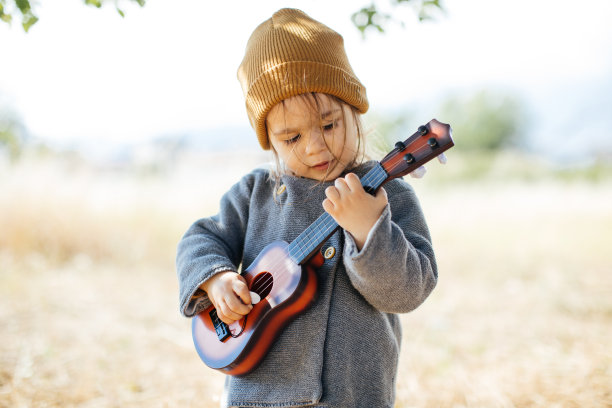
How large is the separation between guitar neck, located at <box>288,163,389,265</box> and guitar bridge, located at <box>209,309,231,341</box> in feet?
1.06

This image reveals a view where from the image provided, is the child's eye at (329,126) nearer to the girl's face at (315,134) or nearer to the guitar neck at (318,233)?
the girl's face at (315,134)

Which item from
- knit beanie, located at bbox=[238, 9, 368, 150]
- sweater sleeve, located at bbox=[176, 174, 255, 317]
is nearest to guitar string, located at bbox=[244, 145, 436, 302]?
sweater sleeve, located at bbox=[176, 174, 255, 317]

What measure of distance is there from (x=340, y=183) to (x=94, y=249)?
4629 millimetres

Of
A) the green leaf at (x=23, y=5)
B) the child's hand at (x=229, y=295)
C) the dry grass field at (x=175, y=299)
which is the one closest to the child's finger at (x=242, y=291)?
the child's hand at (x=229, y=295)

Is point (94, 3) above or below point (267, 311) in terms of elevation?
above

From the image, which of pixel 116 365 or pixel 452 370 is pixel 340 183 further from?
pixel 116 365

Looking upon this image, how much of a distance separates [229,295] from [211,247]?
23 cm

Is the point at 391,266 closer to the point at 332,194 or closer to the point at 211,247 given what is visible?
the point at 332,194

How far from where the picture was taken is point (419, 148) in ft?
4.17

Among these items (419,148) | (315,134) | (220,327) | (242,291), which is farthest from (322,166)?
(220,327)

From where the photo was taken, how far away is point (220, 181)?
20.7 feet

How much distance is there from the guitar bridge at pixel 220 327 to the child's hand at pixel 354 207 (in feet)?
1.77

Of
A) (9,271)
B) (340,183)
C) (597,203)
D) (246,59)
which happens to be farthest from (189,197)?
(597,203)

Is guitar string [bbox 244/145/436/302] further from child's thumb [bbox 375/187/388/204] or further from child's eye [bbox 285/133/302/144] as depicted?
child's eye [bbox 285/133/302/144]
